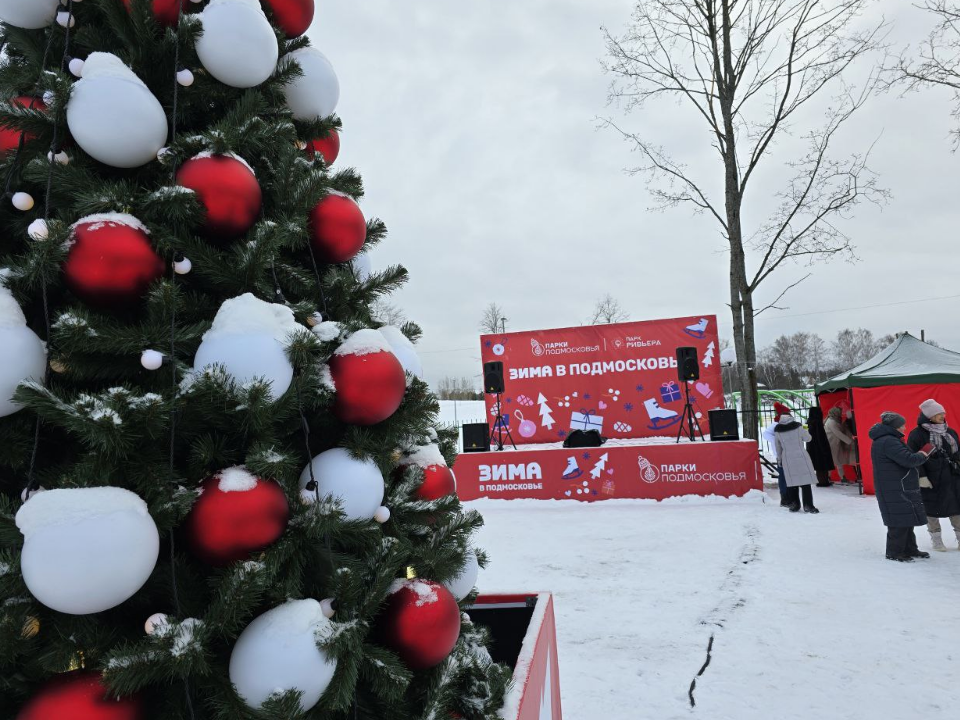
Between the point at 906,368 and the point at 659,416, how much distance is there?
557 cm

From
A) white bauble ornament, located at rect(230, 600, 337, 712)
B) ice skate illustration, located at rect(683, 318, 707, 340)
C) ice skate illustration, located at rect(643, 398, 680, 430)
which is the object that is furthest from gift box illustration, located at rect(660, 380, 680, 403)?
white bauble ornament, located at rect(230, 600, 337, 712)

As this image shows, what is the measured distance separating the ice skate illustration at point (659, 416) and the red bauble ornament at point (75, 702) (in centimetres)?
1413

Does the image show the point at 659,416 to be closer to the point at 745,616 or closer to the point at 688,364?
the point at 688,364

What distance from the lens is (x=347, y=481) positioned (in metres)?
1.11

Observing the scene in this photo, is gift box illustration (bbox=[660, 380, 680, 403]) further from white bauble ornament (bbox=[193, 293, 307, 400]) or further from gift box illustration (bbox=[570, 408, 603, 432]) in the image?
white bauble ornament (bbox=[193, 293, 307, 400])

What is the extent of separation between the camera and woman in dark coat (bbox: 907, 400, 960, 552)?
574 centimetres

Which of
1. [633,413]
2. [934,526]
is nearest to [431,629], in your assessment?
[934,526]

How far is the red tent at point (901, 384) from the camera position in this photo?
891 cm

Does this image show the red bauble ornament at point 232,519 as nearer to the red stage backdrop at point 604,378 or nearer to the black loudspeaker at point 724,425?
the black loudspeaker at point 724,425

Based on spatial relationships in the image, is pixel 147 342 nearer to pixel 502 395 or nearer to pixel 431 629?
pixel 431 629

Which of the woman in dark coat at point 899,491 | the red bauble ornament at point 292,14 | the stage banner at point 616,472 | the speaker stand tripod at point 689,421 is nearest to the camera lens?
the red bauble ornament at point 292,14

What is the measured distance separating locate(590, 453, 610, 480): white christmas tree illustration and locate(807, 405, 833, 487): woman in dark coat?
147 inches

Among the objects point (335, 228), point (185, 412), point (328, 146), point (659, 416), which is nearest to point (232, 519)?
point (185, 412)

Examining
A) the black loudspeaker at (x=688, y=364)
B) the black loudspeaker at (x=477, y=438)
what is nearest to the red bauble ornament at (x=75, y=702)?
the black loudspeaker at (x=477, y=438)
